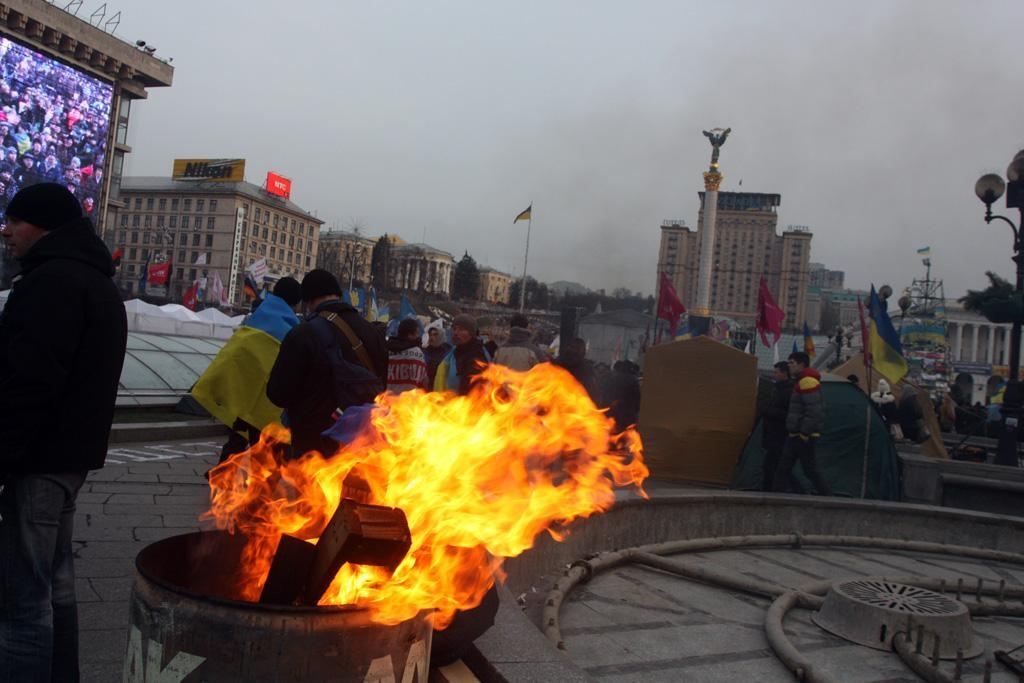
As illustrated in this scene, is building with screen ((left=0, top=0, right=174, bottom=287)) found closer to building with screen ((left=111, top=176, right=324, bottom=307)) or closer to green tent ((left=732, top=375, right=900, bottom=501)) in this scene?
green tent ((left=732, top=375, right=900, bottom=501))

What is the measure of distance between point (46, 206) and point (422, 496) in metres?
1.58

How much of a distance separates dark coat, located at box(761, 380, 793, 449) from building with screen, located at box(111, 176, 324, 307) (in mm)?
91757

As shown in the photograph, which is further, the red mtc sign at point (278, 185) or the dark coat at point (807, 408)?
the red mtc sign at point (278, 185)

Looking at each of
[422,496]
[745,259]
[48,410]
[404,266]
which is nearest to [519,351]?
[422,496]

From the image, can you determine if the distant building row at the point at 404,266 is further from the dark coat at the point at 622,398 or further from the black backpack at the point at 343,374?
the black backpack at the point at 343,374

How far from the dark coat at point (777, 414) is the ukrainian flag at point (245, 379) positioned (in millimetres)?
6415

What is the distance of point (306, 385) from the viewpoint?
386 centimetres

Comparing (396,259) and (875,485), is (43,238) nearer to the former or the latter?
(875,485)

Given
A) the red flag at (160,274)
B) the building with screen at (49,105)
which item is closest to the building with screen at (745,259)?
the building with screen at (49,105)

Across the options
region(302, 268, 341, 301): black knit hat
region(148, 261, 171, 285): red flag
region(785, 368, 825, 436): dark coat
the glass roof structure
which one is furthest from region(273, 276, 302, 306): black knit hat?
region(148, 261, 171, 285): red flag

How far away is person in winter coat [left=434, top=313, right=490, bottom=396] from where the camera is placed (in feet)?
22.9

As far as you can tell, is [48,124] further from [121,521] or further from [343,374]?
[343,374]

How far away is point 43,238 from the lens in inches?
101

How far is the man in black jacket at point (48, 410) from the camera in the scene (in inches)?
92.6
